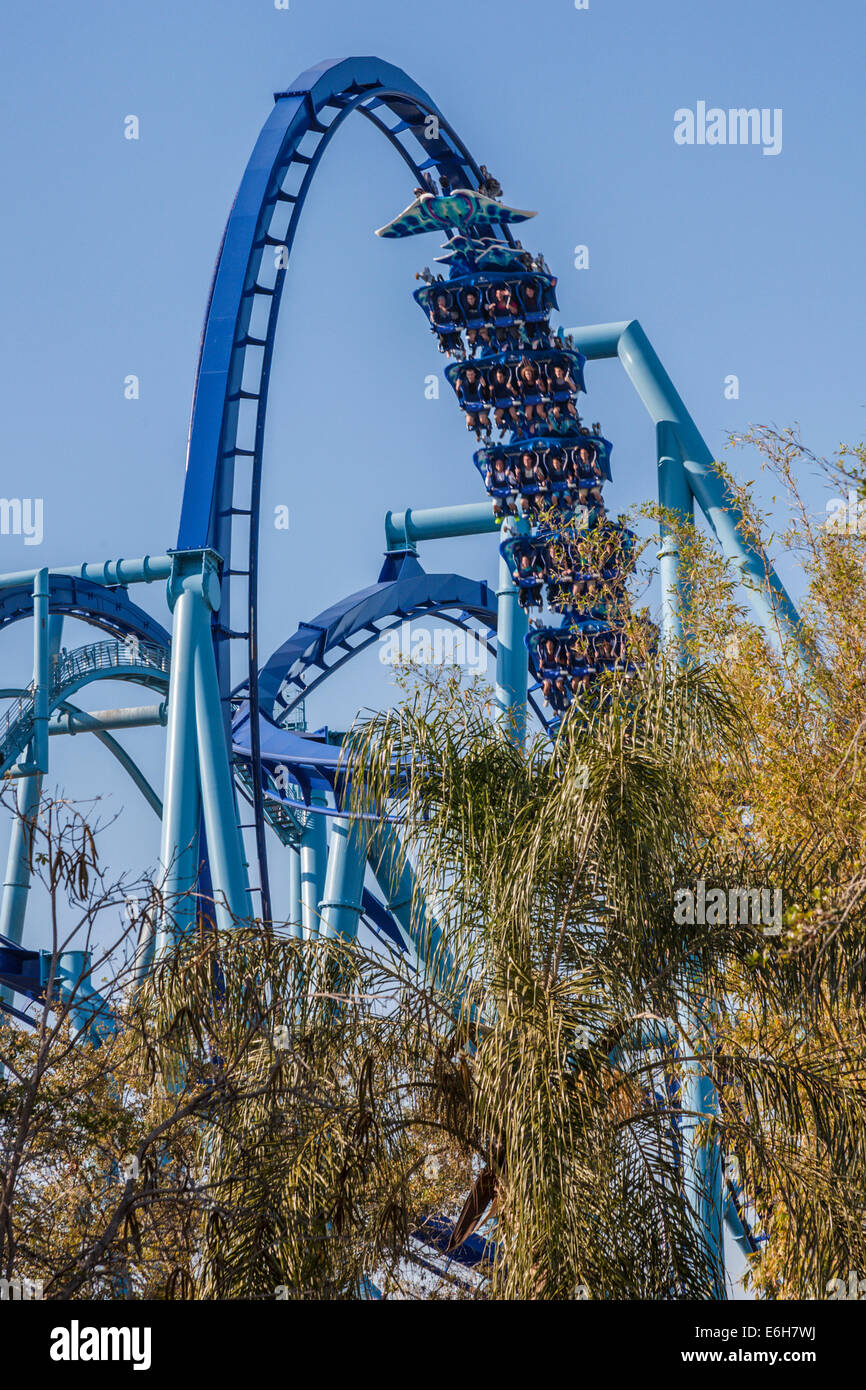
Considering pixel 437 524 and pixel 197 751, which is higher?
pixel 437 524

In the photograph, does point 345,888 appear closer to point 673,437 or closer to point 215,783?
point 215,783

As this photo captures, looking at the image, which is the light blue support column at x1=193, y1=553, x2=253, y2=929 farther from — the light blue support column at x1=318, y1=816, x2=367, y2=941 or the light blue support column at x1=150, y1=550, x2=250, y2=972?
the light blue support column at x1=318, y1=816, x2=367, y2=941

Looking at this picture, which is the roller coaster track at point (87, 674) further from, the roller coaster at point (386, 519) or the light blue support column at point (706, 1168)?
Result: the light blue support column at point (706, 1168)

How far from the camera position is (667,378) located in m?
13.9

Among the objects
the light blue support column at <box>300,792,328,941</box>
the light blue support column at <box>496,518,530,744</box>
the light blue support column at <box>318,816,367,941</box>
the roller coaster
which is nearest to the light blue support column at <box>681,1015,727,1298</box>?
the roller coaster

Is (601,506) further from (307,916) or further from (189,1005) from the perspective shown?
(189,1005)

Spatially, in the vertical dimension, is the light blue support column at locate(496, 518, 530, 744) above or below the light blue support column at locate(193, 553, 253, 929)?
above

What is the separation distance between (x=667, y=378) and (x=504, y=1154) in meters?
9.55

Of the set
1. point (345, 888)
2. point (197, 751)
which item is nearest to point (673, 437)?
point (197, 751)

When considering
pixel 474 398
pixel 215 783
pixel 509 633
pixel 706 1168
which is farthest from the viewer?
pixel 509 633

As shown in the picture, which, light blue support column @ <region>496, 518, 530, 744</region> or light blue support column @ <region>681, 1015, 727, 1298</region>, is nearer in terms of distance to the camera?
light blue support column @ <region>681, 1015, 727, 1298</region>

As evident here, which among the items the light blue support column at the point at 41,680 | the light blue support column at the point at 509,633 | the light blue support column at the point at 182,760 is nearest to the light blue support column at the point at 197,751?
the light blue support column at the point at 182,760

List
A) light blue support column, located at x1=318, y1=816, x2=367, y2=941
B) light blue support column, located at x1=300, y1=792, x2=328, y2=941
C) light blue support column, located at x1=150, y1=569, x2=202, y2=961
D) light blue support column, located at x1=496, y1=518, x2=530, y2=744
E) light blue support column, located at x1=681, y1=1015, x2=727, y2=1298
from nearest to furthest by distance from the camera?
light blue support column, located at x1=681, y1=1015, x2=727, y2=1298, light blue support column, located at x1=150, y1=569, x2=202, y2=961, light blue support column, located at x1=496, y1=518, x2=530, y2=744, light blue support column, located at x1=318, y1=816, x2=367, y2=941, light blue support column, located at x1=300, y1=792, x2=328, y2=941
